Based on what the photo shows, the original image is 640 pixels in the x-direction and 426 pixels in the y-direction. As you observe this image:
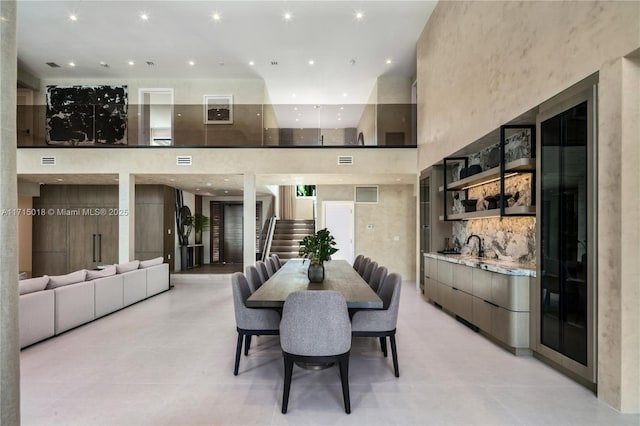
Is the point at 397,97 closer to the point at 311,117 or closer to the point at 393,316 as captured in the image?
the point at 311,117

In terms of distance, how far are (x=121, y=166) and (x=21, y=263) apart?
5019 mm

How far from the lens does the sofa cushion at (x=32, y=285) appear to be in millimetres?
4254

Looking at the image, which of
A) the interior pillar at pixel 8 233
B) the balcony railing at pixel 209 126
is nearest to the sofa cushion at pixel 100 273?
the balcony railing at pixel 209 126

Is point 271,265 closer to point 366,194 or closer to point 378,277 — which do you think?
point 378,277

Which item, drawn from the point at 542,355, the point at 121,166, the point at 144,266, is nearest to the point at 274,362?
the point at 542,355

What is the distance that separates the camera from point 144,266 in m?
7.13

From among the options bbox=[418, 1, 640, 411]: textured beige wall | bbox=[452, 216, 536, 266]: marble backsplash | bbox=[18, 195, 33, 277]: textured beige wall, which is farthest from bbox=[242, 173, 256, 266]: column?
bbox=[18, 195, 33, 277]: textured beige wall

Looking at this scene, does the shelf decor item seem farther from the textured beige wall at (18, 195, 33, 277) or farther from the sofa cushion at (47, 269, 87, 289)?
the textured beige wall at (18, 195, 33, 277)

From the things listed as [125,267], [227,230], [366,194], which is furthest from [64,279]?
[227,230]

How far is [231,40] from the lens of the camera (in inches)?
317

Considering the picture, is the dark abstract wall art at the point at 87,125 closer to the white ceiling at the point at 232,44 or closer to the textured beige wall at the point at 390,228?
the white ceiling at the point at 232,44

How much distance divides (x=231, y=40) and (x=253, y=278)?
634 centimetres

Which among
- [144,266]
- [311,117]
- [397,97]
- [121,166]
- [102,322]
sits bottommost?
[102,322]

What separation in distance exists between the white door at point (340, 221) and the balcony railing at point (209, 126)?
7.39 feet
